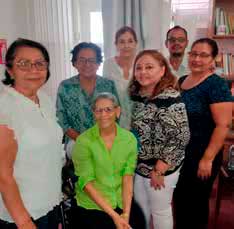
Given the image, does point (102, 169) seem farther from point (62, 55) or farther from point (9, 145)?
point (62, 55)

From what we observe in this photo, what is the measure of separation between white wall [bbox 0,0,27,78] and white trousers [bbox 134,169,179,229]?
117 centimetres

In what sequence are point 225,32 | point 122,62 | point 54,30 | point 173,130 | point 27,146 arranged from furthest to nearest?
point 225,32 → point 54,30 → point 122,62 → point 173,130 → point 27,146

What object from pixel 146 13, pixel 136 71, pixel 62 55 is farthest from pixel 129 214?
pixel 146 13

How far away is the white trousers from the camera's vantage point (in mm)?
1682

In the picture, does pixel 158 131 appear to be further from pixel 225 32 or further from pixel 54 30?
pixel 225 32

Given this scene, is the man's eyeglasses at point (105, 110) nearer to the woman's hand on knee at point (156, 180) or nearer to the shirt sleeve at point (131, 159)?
the shirt sleeve at point (131, 159)

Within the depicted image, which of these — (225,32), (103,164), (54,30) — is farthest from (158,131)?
(225,32)

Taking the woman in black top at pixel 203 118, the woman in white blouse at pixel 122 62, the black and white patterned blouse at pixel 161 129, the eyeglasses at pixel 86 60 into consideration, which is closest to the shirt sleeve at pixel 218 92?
the woman in black top at pixel 203 118

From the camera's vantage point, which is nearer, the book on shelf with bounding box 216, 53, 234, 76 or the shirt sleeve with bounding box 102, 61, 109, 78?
the shirt sleeve with bounding box 102, 61, 109, 78

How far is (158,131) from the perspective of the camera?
159 cm

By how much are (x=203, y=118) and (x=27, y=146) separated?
3.54ft

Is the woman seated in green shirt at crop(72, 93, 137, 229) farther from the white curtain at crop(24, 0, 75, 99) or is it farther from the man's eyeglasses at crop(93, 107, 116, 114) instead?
the white curtain at crop(24, 0, 75, 99)

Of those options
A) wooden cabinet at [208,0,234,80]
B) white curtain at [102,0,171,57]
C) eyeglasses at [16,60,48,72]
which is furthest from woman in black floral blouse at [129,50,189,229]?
wooden cabinet at [208,0,234,80]

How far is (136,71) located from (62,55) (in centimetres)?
128
